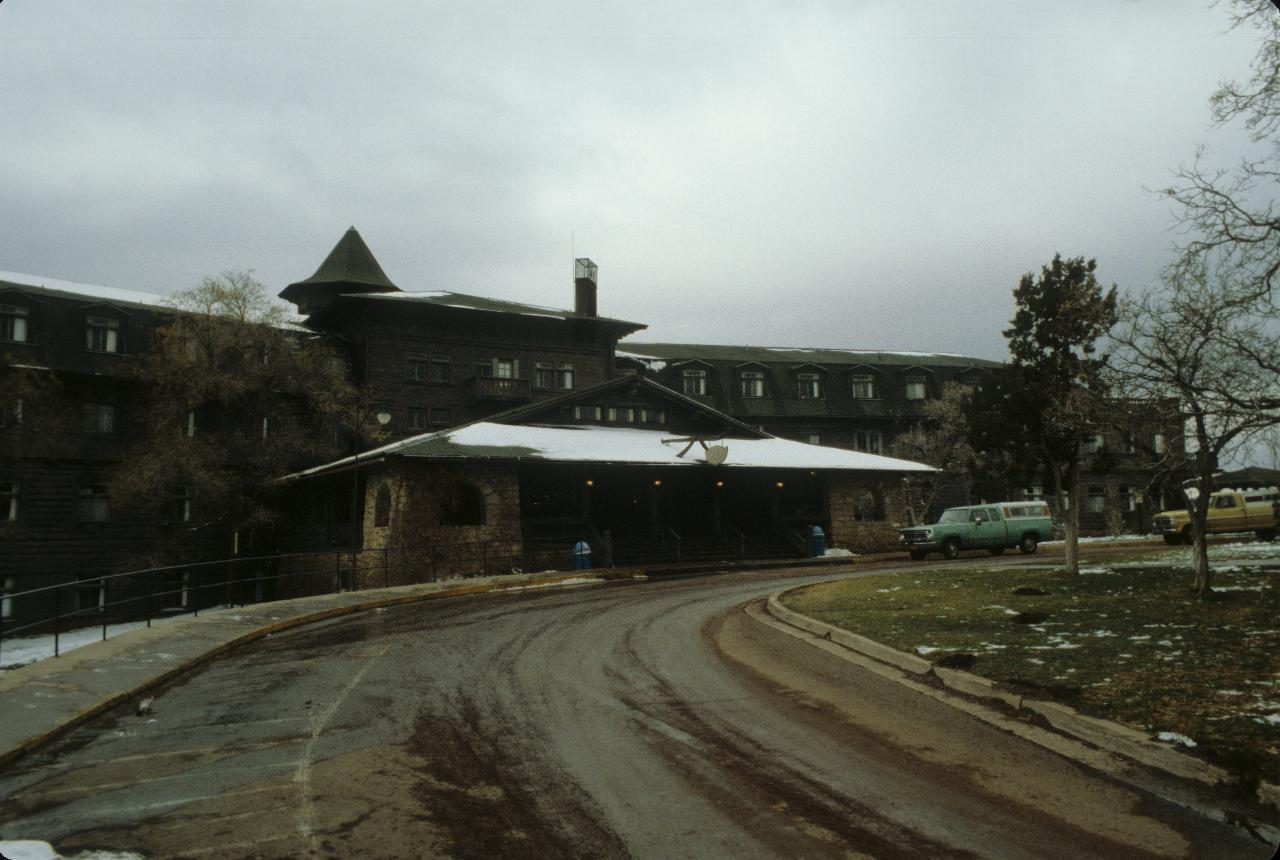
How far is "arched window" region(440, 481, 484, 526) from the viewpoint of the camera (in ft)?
96.0

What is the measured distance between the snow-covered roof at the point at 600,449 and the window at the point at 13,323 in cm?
1314

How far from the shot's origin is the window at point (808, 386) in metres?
56.3

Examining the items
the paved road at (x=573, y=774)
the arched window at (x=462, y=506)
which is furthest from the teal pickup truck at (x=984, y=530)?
the paved road at (x=573, y=774)

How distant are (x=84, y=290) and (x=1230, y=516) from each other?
50864 mm

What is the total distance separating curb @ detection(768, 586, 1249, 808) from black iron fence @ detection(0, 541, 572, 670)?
15645 millimetres

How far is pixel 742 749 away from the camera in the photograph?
6.91 m

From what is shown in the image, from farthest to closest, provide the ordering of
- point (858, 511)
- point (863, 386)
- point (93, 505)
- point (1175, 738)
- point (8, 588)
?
point (863, 386) → point (858, 511) → point (93, 505) → point (8, 588) → point (1175, 738)

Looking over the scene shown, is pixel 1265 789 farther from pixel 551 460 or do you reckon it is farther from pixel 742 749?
pixel 551 460

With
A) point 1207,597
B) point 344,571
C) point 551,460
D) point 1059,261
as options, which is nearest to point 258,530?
point 344,571

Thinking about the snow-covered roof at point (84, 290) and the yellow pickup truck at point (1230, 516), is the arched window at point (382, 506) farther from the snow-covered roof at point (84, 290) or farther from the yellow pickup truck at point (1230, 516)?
the yellow pickup truck at point (1230, 516)

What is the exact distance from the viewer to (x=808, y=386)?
2232 inches

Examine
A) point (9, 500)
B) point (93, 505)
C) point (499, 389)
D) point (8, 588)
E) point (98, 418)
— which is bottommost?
point (8, 588)

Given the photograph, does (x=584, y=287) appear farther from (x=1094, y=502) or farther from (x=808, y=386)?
→ (x=1094, y=502)

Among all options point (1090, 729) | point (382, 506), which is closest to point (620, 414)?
point (382, 506)
